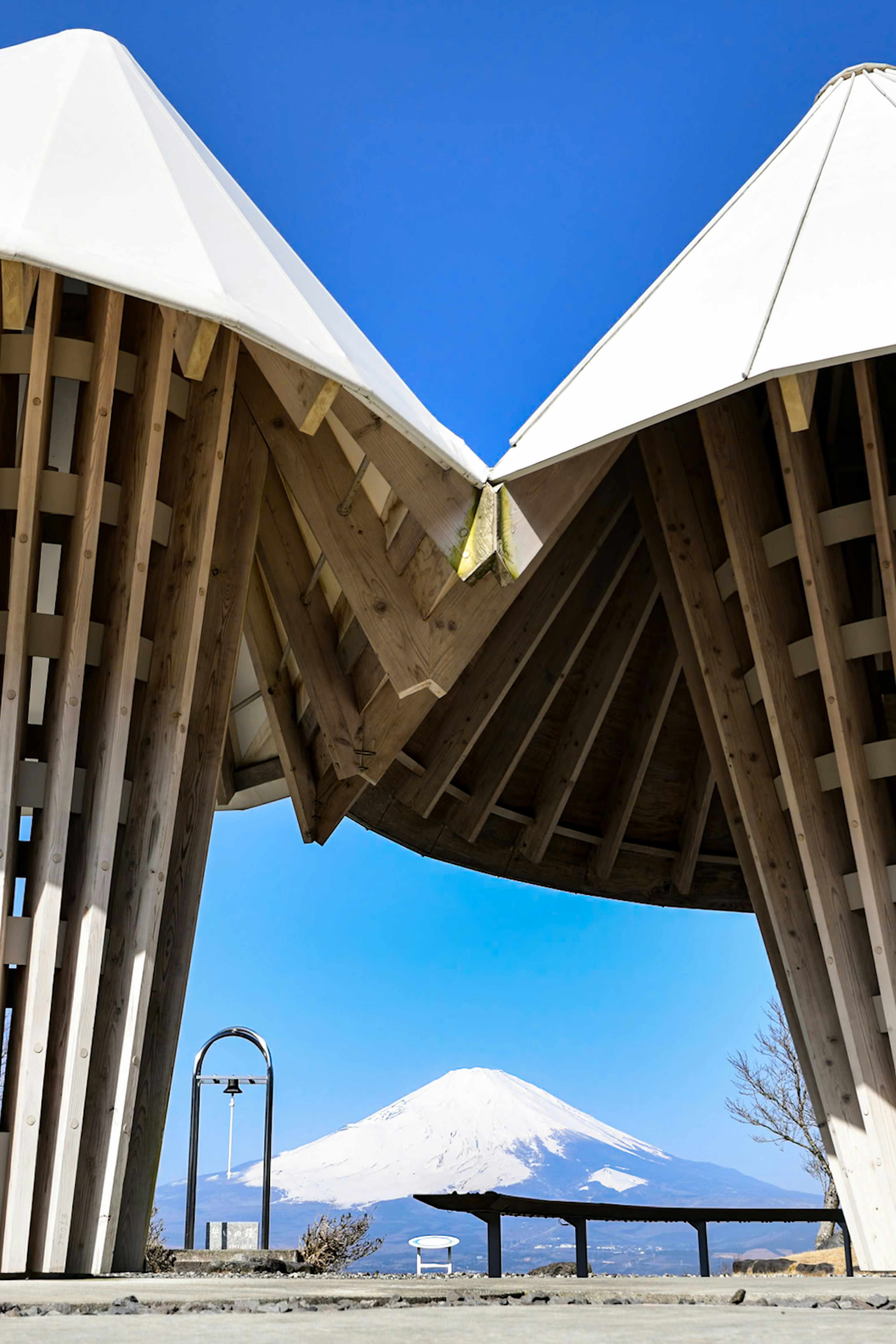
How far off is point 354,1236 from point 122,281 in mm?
12034

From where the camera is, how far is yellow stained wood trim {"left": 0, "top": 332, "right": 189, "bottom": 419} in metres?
5.83

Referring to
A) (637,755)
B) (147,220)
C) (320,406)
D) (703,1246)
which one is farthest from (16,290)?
(637,755)

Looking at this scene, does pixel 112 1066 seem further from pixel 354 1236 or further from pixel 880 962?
pixel 354 1236

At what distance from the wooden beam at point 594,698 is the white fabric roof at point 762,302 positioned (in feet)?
10.3

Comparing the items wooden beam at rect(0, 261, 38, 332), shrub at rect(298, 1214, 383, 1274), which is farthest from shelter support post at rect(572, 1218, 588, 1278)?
shrub at rect(298, 1214, 383, 1274)

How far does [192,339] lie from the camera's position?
217 inches

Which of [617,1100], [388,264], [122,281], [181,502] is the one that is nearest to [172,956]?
[181,502]

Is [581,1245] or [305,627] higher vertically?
[305,627]

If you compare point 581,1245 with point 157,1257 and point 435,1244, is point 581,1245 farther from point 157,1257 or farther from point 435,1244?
point 435,1244

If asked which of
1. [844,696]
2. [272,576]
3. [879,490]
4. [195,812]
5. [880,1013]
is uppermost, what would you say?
[272,576]

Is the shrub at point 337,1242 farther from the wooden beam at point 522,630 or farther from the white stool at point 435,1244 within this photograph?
the wooden beam at point 522,630

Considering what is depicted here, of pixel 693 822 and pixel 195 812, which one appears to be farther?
pixel 693 822

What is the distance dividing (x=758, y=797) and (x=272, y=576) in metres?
3.33

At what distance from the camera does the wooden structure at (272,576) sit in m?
5.11
